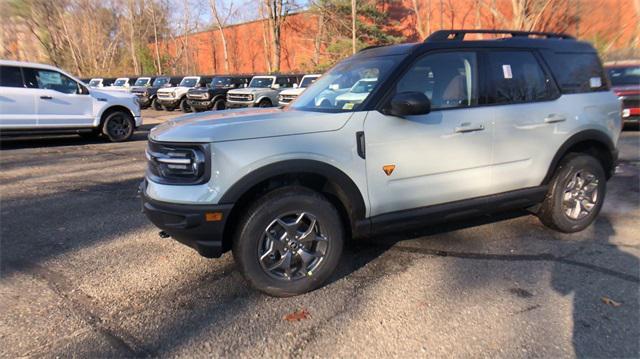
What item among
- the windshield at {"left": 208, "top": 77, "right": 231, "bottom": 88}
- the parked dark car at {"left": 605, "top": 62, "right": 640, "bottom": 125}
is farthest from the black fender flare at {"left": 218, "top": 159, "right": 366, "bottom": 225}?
the windshield at {"left": 208, "top": 77, "right": 231, "bottom": 88}

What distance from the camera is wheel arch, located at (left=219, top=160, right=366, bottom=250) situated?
308 centimetres

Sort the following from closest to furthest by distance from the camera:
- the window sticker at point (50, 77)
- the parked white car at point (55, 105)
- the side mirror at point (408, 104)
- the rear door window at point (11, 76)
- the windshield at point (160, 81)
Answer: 1. the side mirror at point (408, 104)
2. the rear door window at point (11, 76)
3. the parked white car at point (55, 105)
4. the window sticker at point (50, 77)
5. the windshield at point (160, 81)

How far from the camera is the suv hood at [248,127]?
10.0 feet

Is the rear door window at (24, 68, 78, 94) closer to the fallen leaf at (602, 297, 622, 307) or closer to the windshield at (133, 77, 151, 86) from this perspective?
the fallen leaf at (602, 297, 622, 307)

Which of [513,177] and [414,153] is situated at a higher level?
[414,153]

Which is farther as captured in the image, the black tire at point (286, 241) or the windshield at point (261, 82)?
the windshield at point (261, 82)

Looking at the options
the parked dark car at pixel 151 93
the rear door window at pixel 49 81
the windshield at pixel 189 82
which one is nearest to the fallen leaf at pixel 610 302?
the rear door window at pixel 49 81

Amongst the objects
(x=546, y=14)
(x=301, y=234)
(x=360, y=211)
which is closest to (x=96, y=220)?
(x=301, y=234)

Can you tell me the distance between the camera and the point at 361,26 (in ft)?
110

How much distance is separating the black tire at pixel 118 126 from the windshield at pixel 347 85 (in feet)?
29.1

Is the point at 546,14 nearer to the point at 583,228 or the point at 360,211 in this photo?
the point at 583,228

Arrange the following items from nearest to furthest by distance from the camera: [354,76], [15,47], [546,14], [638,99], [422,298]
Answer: [422,298]
[354,76]
[638,99]
[546,14]
[15,47]

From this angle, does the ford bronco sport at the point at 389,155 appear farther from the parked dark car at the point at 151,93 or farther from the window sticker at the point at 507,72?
the parked dark car at the point at 151,93

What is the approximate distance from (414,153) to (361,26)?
32.1 m
